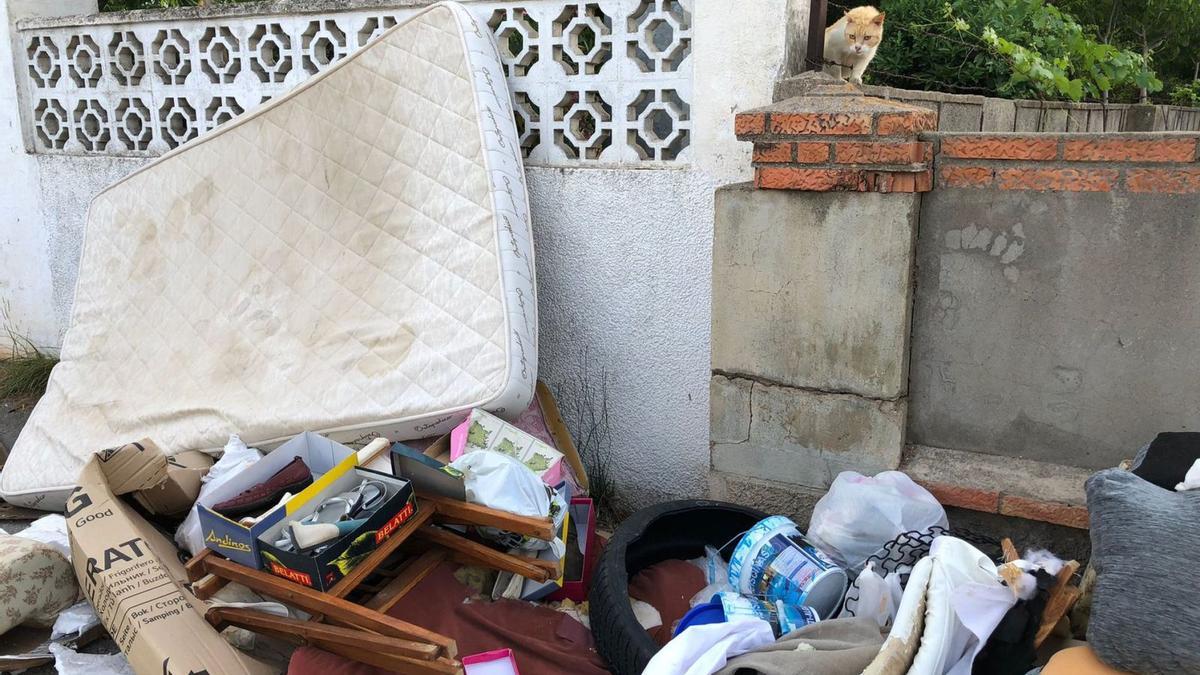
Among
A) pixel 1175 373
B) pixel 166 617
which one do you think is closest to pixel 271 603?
pixel 166 617

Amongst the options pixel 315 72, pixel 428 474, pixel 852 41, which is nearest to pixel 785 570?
pixel 428 474

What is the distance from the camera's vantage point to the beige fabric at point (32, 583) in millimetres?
2750

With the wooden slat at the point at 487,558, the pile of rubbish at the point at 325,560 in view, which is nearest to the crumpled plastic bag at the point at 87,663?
the pile of rubbish at the point at 325,560

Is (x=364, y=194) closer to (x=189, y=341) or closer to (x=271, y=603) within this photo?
(x=189, y=341)

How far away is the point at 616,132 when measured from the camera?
131 inches

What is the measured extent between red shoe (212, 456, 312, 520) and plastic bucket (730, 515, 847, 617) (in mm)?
1386

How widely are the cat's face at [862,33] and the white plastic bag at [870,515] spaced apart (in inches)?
58.5

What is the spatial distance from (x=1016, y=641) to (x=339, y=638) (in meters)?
1.65

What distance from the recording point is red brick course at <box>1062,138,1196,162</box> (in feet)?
7.76

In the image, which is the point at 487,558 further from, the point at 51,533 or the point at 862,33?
the point at 862,33

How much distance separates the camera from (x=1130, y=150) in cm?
242

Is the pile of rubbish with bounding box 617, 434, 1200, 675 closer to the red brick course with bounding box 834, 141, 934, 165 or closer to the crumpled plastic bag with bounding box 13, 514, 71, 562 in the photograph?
the red brick course with bounding box 834, 141, 934, 165

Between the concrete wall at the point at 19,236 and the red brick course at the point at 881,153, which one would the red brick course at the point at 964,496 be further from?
the concrete wall at the point at 19,236

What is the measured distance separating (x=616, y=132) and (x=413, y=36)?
85cm
